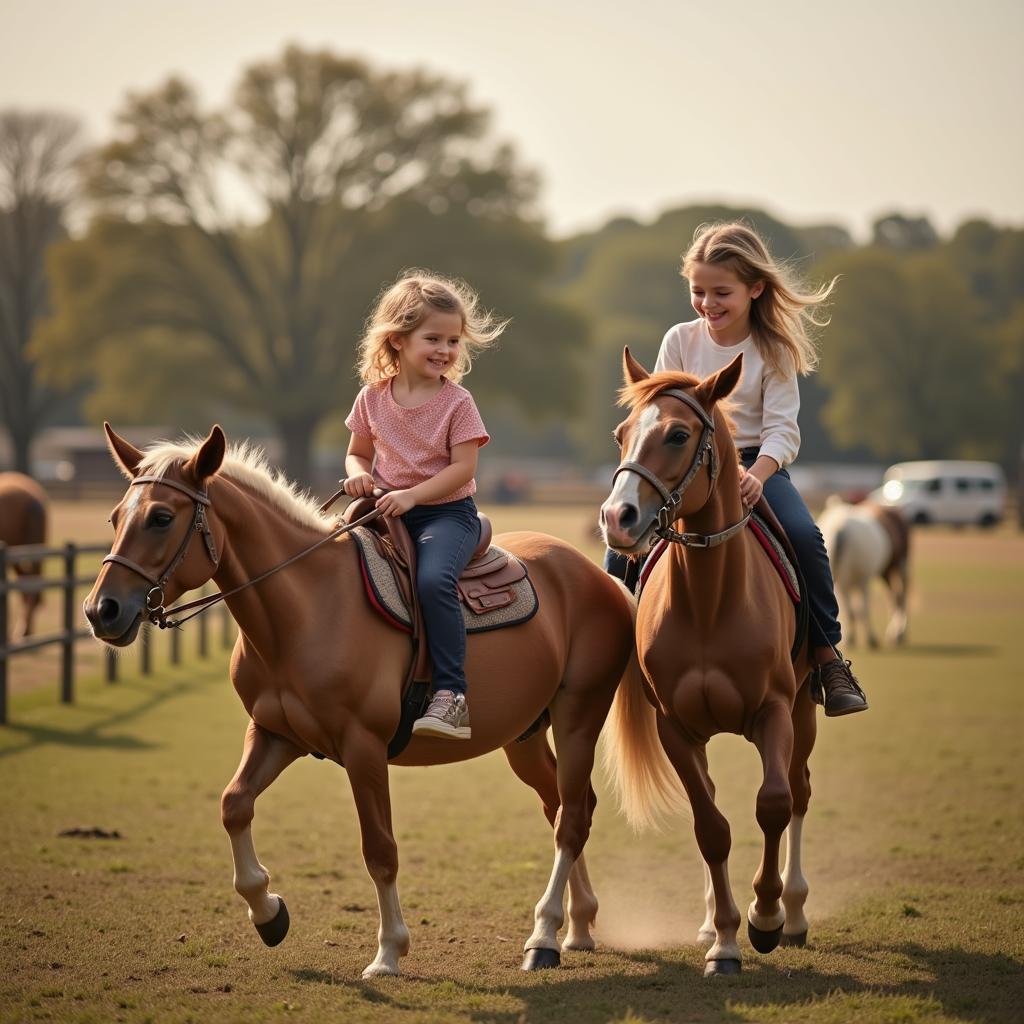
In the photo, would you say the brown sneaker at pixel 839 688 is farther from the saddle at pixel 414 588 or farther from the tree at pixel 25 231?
the tree at pixel 25 231

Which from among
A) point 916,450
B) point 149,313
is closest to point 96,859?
point 149,313

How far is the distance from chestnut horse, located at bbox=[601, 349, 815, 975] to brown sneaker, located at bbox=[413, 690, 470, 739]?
32.0 inches

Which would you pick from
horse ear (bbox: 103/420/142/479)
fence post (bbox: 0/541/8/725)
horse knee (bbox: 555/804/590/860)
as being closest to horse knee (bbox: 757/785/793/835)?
horse knee (bbox: 555/804/590/860)

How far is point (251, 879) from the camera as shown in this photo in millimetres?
5270

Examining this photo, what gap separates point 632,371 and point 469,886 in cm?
332

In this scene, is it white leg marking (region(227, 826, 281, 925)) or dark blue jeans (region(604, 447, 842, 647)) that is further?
dark blue jeans (region(604, 447, 842, 647))

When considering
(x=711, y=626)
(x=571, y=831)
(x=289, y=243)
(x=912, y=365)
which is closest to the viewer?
(x=711, y=626)

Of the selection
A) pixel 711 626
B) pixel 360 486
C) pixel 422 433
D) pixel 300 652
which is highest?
pixel 422 433

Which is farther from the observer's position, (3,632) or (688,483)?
(3,632)

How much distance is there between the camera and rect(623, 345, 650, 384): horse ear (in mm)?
5391

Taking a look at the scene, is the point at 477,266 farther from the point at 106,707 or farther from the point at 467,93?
the point at 106,707

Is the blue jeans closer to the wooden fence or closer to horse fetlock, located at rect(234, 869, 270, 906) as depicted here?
horse fetlock, located at rect(234, 869, 270, 906)

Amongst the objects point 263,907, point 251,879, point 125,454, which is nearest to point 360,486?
point 125,454

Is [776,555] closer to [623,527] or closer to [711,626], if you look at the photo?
[711,626]
